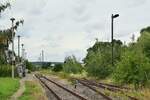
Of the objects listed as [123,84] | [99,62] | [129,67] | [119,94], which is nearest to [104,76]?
[99,62]

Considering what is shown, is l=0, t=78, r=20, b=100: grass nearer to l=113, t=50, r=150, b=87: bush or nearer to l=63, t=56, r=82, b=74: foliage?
l=113, t=50, r=150, b=87: bush

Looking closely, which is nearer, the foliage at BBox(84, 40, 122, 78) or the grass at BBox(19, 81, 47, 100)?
the grass at BBox(19, 81, 47, 100)

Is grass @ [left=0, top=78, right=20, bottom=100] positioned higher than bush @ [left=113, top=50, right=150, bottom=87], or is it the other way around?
bush @ [left=113, top=50, right=150, bottom=87]

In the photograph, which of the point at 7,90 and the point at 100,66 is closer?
the point at 7,90

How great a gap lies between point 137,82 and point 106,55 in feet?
99.6

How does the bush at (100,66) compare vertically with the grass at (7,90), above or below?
above

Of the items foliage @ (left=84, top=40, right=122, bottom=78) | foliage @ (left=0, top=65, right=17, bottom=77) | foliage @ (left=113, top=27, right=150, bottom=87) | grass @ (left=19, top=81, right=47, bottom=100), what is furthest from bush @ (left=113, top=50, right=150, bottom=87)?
foliage @ (left=0, top=65, right=17, bottom=77)

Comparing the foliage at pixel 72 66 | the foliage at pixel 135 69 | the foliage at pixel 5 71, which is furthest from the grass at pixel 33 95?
the foliage at pixel 72 66

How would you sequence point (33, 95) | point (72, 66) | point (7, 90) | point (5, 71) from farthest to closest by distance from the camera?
point (72, 66)
point (5, 71)
point (7, 90)
point (33, 95)

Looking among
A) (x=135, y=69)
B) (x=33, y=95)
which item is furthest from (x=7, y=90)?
(x=135, y=69)

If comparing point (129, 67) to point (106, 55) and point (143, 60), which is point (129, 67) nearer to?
point (143, 60)

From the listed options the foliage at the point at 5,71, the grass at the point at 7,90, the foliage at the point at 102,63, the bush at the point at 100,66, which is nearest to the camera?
the grass at the point at 7,90

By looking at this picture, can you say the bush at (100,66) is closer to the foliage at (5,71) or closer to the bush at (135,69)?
the bush at (135,69)

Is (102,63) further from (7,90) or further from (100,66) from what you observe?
(7,90)
